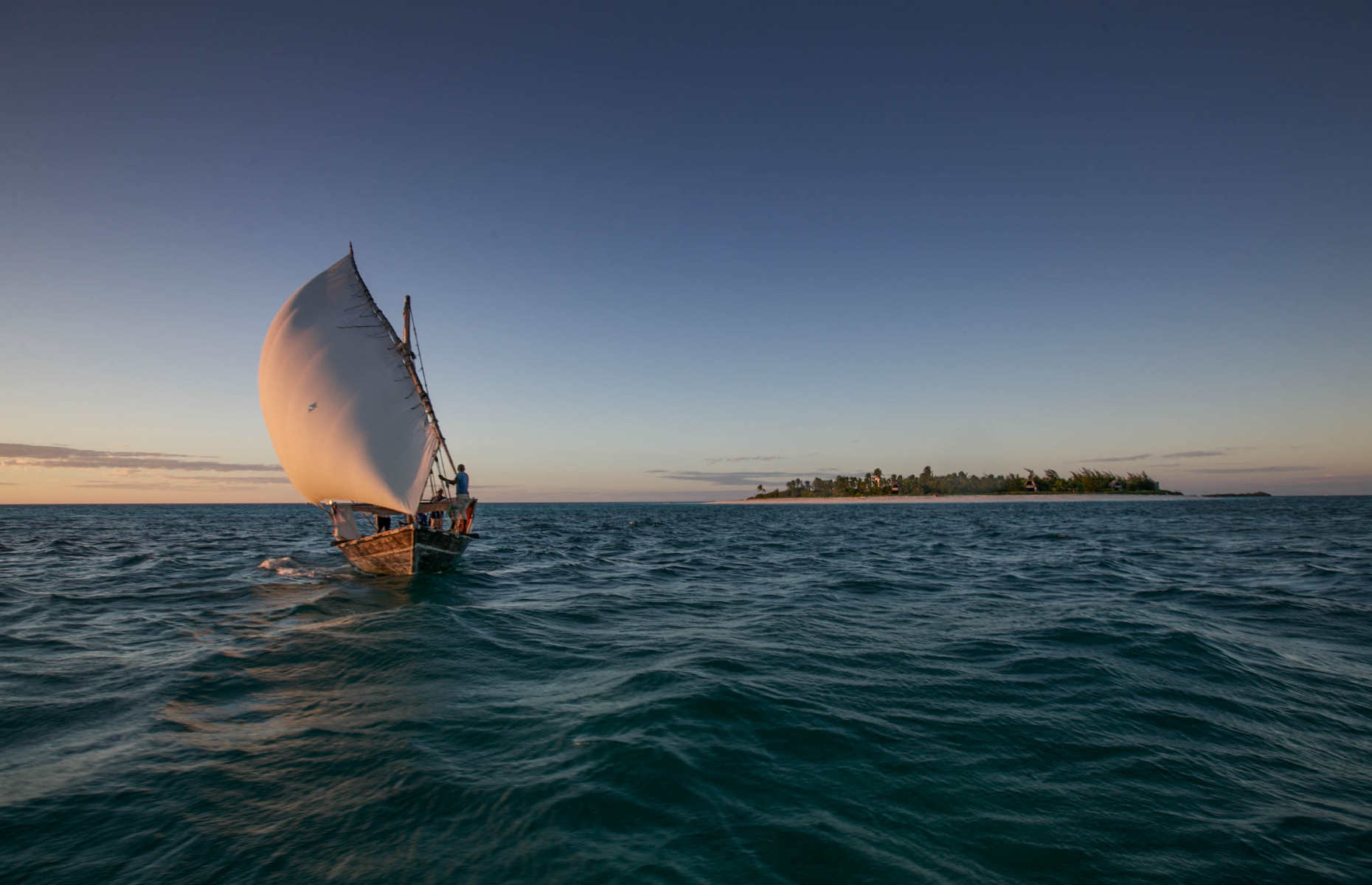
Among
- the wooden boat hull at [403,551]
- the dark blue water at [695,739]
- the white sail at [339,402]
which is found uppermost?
the white sail at [339,402]

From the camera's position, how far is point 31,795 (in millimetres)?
5816

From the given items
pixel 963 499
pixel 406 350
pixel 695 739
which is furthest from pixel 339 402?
pixel 963 499

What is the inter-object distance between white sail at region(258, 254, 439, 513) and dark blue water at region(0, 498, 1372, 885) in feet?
17.1

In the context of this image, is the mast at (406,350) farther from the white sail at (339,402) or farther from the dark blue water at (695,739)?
the dark blue water at (695,739)

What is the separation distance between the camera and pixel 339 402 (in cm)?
2008

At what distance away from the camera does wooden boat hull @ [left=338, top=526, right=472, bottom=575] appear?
20.4 metres

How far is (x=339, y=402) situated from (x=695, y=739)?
1888cm

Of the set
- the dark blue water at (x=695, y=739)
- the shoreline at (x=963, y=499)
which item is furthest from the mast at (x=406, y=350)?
the shoreline at (x=963, y=499)

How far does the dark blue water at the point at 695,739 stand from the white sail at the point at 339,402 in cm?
520

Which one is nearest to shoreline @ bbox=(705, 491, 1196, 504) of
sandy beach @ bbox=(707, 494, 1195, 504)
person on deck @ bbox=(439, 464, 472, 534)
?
sandy beach @ bbox=(707, 494, 1195, 504)

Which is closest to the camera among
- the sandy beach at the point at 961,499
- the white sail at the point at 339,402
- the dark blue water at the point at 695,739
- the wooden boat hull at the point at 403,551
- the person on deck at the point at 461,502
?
the dark blue water at the point at 695,739

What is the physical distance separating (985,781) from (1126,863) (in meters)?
1.41

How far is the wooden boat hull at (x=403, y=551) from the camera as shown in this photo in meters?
20.4

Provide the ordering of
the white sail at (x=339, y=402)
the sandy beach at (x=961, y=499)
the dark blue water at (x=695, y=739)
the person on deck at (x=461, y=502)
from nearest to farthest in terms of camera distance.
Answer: the dark blue water at (x=695, y=739) < the white sail at (x=339, y=402) < the person on deck at (x=461, y=502) < the sandy beach at (x=961, y=499)
